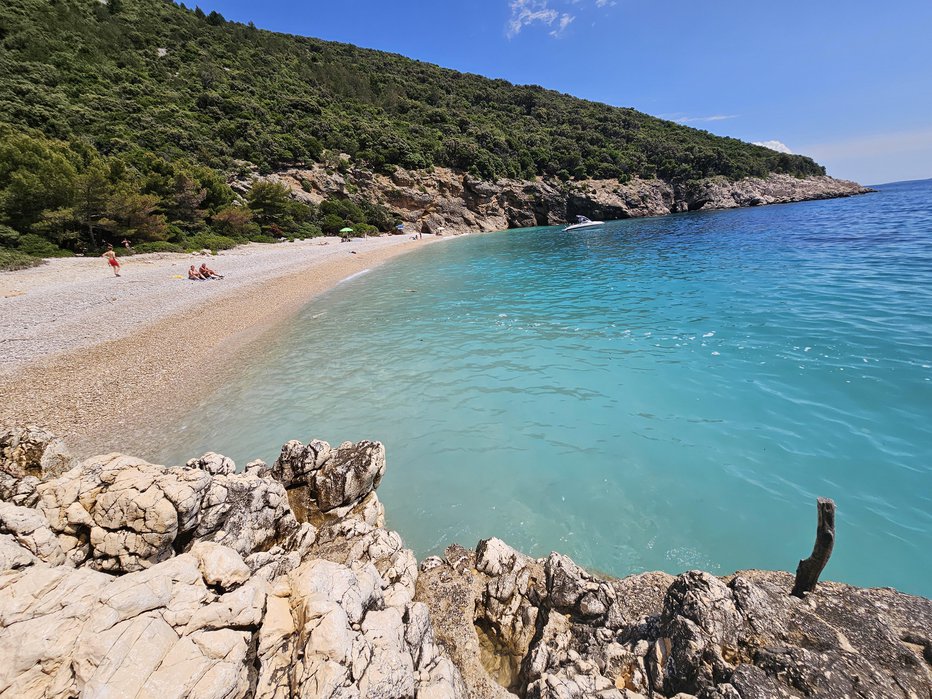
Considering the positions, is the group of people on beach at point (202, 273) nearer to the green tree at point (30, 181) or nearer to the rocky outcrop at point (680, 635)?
the green tree at point (30, 181)

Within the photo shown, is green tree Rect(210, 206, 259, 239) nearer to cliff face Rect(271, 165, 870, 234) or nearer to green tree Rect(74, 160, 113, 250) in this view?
green tree Rect(74, 160, 113, 250)

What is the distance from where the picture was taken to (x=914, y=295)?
11891 mm

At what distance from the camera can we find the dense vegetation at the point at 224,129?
26.7 m

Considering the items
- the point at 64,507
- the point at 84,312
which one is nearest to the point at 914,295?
the point at 64,507

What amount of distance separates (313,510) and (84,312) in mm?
17279

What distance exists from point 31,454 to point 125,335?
10665mm

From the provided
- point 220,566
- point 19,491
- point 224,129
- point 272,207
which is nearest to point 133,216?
point 272,207

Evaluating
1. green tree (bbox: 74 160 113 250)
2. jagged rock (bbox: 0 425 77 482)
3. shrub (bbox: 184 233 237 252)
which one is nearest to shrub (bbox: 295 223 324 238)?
shrub (bbox: 184 233 237 252)

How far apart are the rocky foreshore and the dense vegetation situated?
102 ft

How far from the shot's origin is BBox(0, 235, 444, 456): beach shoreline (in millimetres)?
8320

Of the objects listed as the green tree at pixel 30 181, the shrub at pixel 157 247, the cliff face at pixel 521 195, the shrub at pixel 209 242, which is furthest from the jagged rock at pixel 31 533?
the cliff face at pixel 521 195

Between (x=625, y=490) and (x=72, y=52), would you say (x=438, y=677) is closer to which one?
(x=625, y=490)

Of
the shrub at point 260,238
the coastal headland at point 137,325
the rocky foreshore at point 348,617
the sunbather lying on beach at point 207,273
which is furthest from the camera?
the shrub at point 260,238

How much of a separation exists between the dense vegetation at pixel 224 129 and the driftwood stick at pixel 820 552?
36.0m
